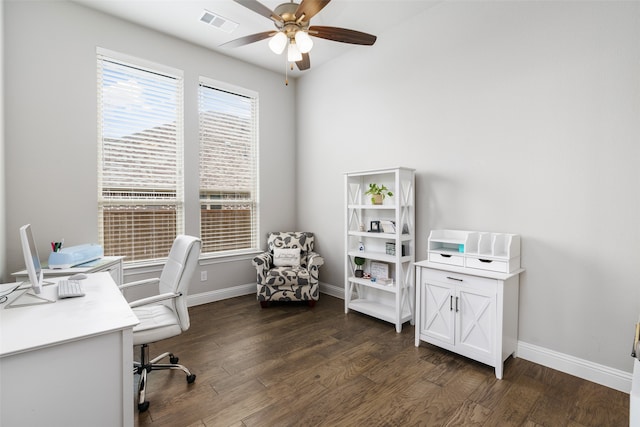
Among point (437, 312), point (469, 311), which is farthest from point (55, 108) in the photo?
point (469, 311)

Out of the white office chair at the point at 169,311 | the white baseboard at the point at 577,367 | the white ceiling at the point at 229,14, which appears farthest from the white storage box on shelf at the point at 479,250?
the white ceiling at the point at 229,14

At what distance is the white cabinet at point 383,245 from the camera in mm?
3137

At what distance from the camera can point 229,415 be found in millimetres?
1881

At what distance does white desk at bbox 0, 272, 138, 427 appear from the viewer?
1.14m

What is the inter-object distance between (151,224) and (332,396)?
275cm

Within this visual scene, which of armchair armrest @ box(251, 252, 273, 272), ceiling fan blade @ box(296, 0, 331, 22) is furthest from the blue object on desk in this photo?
ceiling fan blade @ box(296, 0, 331, 22)

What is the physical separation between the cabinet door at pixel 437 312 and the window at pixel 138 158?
9.50 ft

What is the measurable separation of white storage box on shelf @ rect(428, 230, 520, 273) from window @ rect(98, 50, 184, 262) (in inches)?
117

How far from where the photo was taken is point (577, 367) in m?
2.29

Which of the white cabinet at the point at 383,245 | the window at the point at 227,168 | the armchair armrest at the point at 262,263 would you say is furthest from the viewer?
the window at the point at 227,168

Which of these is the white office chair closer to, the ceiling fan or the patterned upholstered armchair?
the patterned upholstered armchair

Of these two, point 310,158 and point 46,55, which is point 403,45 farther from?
point 46,55

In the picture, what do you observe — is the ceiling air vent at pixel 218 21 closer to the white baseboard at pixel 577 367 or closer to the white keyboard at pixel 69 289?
the white keyboard at pixel 69 289

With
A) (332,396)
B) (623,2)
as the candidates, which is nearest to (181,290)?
(332,396)
